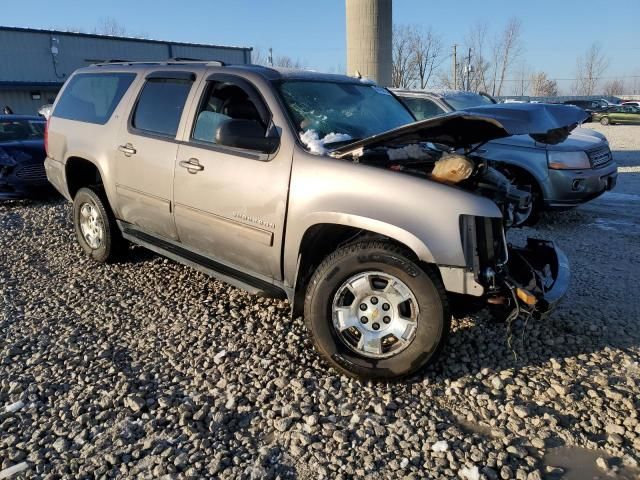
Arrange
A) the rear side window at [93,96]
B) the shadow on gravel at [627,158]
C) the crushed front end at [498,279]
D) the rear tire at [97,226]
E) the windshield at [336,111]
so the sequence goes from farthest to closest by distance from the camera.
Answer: the shadow on gravel at [627,158] < the rear tire at [97,226] < the rear side window at [93,96] < the windshield at [336,111] < the crushed front end at [498,279]

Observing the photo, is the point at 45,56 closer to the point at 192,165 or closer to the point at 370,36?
the point at 370,36

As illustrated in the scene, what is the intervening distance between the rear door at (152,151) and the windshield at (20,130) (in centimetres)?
590

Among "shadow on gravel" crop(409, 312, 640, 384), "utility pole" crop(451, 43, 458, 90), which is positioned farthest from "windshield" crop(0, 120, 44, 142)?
"utility pole" crop(451, 43, 458, 90)

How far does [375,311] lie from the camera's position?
3.15 meters

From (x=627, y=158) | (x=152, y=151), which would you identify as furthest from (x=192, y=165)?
(x=627, y=158)

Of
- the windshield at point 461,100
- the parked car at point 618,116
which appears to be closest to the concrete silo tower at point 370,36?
the parked car at point 618,116

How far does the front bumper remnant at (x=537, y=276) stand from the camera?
2992 mm

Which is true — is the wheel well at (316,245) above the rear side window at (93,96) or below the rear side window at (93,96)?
below

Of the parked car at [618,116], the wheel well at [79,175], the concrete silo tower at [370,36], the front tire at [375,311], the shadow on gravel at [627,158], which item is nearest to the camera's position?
the front tire at [375,311]

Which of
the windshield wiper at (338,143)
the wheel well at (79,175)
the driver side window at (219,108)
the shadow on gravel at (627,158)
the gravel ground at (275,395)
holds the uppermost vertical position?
the driver side window at (219,108)

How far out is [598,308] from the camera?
4258 mm

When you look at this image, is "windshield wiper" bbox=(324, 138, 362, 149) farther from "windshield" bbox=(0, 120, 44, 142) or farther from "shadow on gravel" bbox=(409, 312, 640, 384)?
"windshield" bbox=(0, 120, 44, 142)

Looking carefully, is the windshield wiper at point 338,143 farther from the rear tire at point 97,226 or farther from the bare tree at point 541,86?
the bare tree at point 541,86

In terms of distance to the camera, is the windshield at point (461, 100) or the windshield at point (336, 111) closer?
the windshield at point (336, 111)
